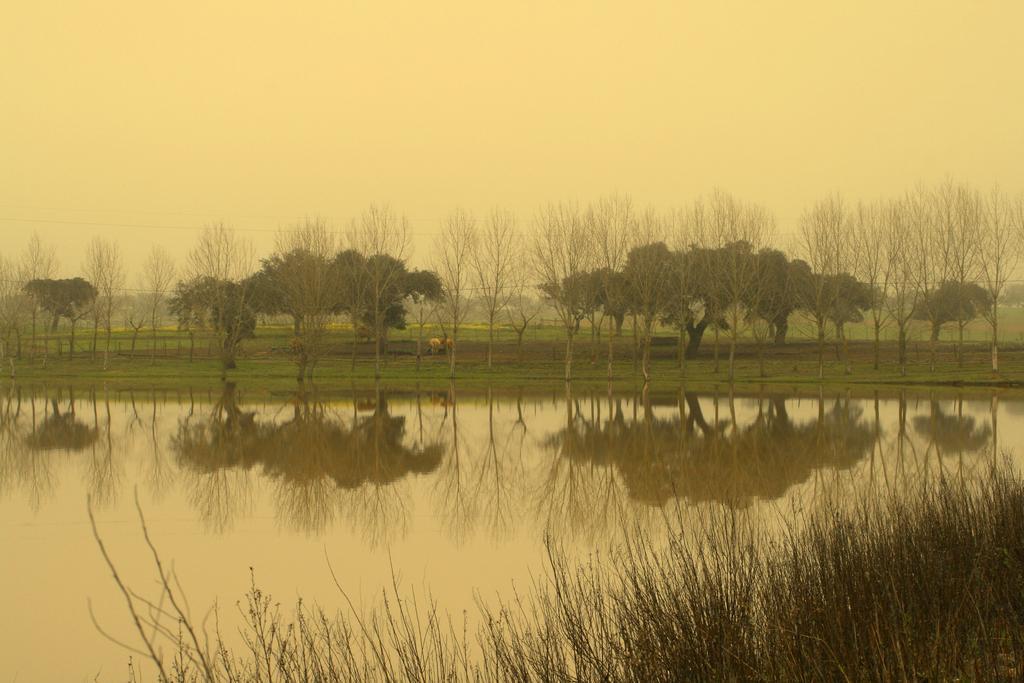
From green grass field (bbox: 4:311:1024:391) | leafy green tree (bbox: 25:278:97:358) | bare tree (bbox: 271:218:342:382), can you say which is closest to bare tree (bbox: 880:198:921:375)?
green grass field (bbox: 4:311:1024:391)

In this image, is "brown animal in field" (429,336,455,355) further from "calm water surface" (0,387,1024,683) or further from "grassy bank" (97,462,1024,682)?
"grassy bank" (97,462,1024,682)

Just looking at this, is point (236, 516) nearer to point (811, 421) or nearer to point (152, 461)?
point (152, 461)

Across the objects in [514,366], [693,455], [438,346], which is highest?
[438,346]

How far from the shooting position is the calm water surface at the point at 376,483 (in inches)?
467

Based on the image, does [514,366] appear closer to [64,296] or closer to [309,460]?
[309,460]

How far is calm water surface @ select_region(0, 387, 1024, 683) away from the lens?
11.9 m

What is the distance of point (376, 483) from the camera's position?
20.2 m

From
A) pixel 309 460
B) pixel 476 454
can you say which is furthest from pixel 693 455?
pixel 309 460

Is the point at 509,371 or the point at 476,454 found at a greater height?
the point at 509,371

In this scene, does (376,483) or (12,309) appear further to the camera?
(12,309)

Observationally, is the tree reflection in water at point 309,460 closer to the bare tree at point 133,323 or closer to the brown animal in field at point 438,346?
the brown animal in field at point 438,346

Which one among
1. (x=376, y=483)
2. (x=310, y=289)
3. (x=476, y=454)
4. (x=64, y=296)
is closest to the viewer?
(x=376, y=483)

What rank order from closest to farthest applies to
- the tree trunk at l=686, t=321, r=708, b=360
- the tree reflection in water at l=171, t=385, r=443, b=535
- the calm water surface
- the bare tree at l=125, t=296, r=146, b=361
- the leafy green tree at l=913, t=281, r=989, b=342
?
Answer: 1. the calm water surface
2. the tree reflection in water at l=171, t=385, r=443, b=535
3. the tree trunk at l=686, t=321, r=708, b=360
4. the bare tree at l=125, t=296, r=146, b=361
5. the leafy green tree at l=913, t=281, r=989, b=342

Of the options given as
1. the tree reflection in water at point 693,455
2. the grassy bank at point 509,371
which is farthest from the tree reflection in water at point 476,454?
the grassy bank at point 509,371
